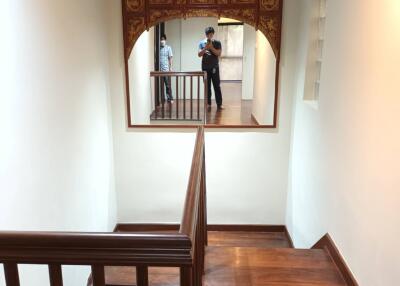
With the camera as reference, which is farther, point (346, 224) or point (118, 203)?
point (118, 203)

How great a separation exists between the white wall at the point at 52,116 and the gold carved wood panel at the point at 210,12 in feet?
0.95

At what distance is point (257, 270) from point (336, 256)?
516 millimetres

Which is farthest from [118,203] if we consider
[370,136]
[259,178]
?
[370,136]

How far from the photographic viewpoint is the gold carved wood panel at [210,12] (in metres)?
3.47

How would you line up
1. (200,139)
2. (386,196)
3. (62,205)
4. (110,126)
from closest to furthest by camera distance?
(386,196) < (200,139) < (62,205) < (110,126)

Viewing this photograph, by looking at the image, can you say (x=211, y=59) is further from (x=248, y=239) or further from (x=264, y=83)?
(x=248, y=239)

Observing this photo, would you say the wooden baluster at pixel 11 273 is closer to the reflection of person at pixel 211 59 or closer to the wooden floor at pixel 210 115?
the wooden floor at pixel 210 115

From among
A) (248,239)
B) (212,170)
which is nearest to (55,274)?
(212,170)

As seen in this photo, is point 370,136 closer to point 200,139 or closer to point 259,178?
Answer: point 200,139

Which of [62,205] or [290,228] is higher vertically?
[62,205]

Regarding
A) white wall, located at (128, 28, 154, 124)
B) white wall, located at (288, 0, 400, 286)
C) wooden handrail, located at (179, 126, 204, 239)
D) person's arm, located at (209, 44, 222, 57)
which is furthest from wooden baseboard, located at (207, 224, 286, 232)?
wooden handrail, located at (179, 126, 204, 239)

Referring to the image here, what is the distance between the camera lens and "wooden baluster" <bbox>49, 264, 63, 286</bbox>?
987 mm

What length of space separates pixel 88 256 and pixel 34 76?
5.09ft

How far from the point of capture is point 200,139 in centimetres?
231
